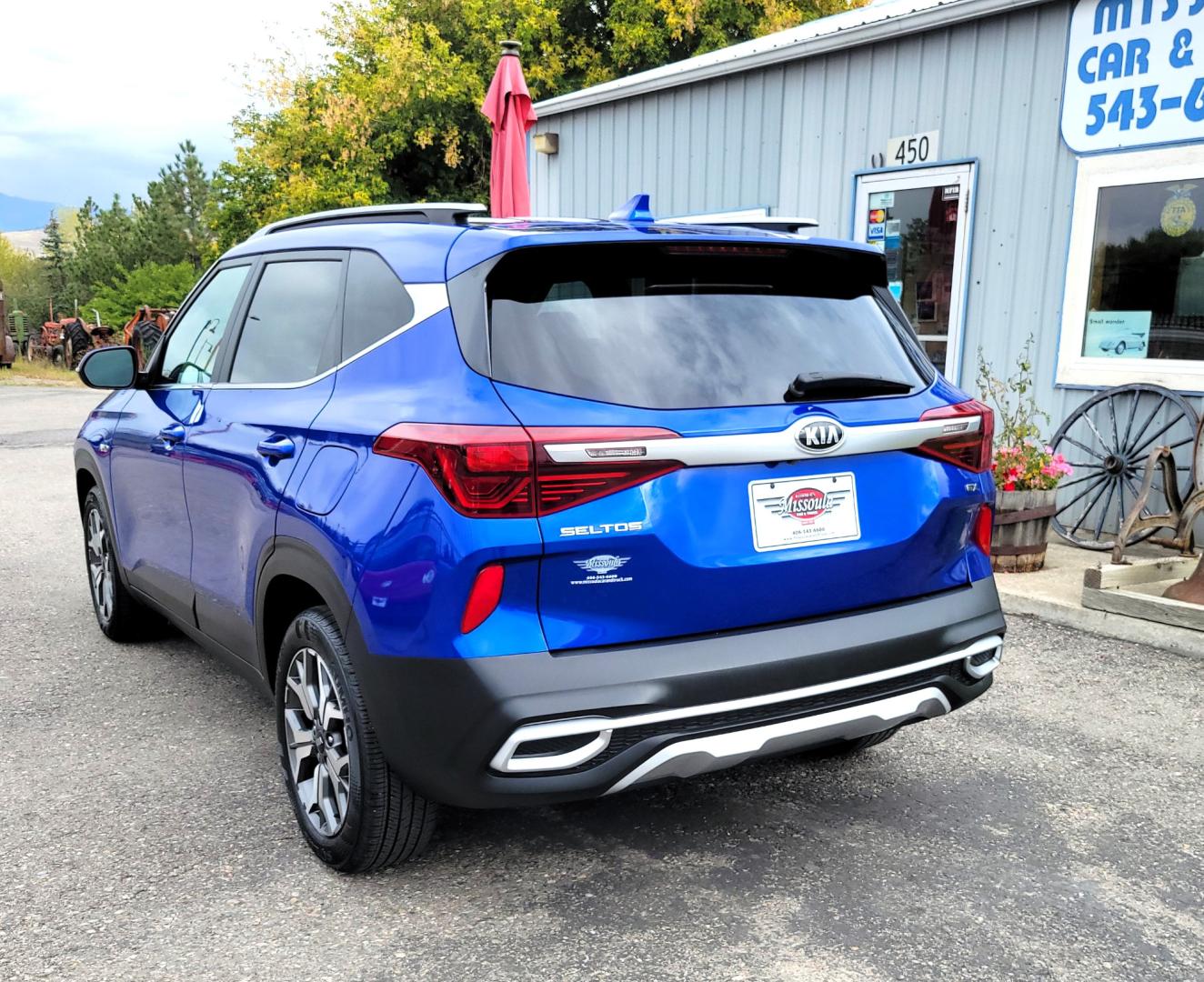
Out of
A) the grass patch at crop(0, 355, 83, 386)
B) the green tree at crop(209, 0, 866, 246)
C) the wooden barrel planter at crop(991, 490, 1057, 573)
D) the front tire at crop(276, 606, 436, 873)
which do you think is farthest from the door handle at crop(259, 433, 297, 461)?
the green tree at crop(209, 0, 866, 246)

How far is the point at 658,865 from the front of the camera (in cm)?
300

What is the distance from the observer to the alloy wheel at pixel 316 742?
2852 mm

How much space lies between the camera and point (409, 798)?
275cm

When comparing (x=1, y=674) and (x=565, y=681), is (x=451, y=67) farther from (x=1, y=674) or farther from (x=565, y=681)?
(x=565, y=681)

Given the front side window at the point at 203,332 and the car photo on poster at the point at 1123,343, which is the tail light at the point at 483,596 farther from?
the car photo on poster at the point at 1123,343

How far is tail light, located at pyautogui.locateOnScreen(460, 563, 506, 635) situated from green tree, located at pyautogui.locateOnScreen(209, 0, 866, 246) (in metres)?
24.3

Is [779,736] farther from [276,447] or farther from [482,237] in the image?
[276,447]

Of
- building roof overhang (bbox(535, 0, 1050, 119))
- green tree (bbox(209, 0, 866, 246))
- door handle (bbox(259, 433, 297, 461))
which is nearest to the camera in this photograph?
door handle (bbox(259, 433, 297, 461))

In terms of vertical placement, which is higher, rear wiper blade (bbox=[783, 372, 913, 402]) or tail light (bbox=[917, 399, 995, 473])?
rear wiper blade (bbox=[783, 372, 913, 402])

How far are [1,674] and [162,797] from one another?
173 cm

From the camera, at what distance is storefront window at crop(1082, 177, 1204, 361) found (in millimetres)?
6672

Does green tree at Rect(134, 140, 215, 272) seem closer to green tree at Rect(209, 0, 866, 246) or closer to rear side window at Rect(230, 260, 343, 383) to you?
green tree at Rect(209, 0, 866, 246)

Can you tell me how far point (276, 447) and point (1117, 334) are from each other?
235 inches

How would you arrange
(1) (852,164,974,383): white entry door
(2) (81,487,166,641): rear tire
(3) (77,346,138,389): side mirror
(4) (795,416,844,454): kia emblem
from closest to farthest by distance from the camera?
(4) (795,416,844,454): kia emblem < (3) (77,346,138,389): side mirror < (2) (81,487,166,641): rear tire < (1) (852,164,974,383): white entry door
